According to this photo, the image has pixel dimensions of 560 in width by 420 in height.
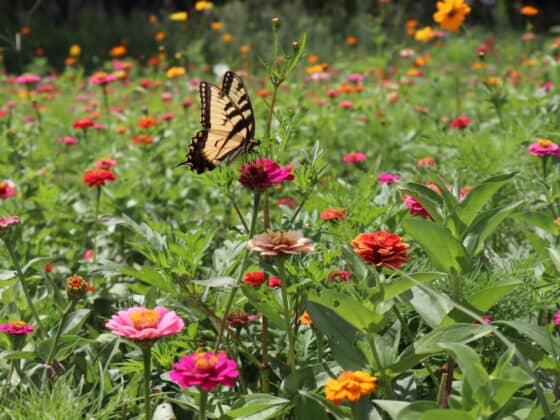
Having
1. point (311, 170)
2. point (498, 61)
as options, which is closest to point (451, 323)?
point (311, 170)

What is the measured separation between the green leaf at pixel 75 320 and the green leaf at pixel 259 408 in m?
0.44

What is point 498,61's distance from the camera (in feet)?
25.5

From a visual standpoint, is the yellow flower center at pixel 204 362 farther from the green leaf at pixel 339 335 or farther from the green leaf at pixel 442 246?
the green leaf at pixel 442 246

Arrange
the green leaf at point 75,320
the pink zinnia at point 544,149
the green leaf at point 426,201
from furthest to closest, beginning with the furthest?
the pink zinnia at point 544,149, the green leaf at point 75,320, the green leaf at point 426,201

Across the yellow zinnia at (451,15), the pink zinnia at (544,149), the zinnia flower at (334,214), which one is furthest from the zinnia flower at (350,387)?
the yellow zinnia at (451,15)

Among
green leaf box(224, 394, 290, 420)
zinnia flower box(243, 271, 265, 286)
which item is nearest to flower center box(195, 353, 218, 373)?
green leaf box(224, 394, 290, 420)

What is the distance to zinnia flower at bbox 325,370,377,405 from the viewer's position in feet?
3.76

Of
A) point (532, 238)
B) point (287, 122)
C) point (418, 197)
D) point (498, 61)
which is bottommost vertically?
point (498, 61)

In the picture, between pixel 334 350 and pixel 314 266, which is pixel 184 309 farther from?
pixel 334 350

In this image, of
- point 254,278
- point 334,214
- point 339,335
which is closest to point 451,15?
point 334,214

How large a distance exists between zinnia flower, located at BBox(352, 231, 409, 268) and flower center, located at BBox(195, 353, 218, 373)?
1.13 ft

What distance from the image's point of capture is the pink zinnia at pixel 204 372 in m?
1.15

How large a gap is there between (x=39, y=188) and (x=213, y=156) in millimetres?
1249

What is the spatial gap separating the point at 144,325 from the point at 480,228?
0.68m
